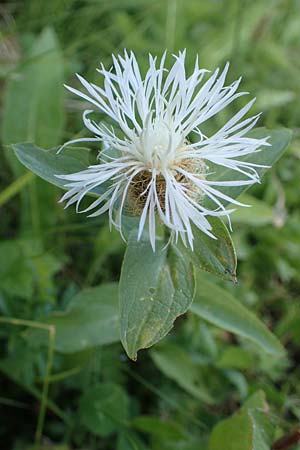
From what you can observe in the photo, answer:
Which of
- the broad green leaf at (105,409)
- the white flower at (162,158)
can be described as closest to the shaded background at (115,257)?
the broad green leaf at (105,409)

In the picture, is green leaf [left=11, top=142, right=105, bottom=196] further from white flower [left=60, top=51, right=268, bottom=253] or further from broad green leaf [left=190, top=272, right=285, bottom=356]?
broad green leaf [left=190, top=272, right=285, bottom=356]

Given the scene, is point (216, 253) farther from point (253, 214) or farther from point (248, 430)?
point (253, 214)

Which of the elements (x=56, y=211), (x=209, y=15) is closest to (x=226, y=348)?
(x=56, y=211)

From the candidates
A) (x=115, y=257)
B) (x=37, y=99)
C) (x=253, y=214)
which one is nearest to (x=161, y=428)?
(x=115, y=257)

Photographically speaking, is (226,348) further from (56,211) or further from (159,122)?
(159,122)

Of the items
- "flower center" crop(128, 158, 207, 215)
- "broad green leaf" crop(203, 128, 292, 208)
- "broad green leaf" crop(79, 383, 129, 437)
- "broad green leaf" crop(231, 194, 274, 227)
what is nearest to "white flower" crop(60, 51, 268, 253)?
"flower center" crop(128, 158, 207, 215)

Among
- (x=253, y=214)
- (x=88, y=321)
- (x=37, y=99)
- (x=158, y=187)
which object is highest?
(x=37, y=99)

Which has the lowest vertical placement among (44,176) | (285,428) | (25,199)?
(285,428)
